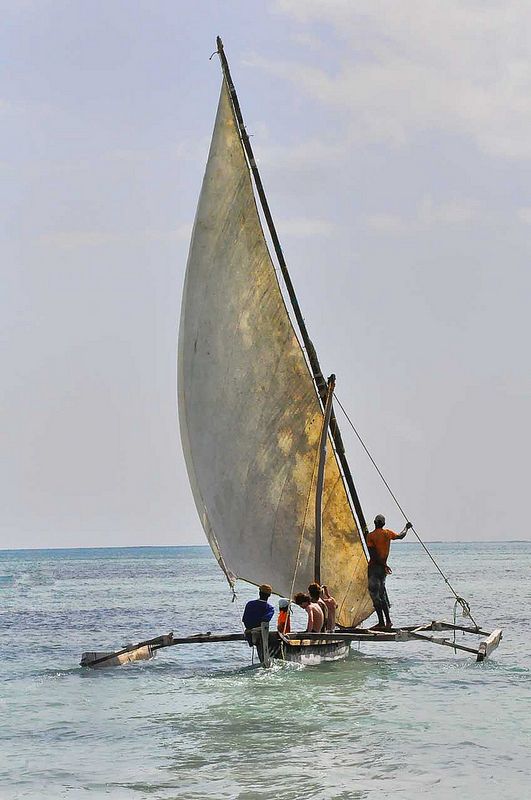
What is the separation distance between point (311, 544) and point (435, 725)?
5482 millimetres

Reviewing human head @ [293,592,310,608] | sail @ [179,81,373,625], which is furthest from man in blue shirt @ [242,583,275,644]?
sail @ [179,81,373,625]

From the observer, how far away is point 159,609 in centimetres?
4262

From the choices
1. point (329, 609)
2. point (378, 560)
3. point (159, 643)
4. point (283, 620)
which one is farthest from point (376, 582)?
point (159, 643)

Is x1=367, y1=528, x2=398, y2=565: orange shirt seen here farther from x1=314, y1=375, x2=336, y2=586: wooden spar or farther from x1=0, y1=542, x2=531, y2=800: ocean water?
x1=0, y1=542, x2=531, y2=800: ocean water

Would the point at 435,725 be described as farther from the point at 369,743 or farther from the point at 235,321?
the point at 235,321

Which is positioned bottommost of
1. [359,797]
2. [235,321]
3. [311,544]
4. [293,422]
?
[359,797]

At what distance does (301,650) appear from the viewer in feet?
58.5

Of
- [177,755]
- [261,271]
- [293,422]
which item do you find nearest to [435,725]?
[177,755]

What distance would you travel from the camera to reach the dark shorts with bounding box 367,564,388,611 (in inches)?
791

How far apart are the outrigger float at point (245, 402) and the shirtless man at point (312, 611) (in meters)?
0.34

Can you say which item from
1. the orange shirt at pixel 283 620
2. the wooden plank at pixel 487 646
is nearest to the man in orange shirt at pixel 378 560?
the wooden plank at pixel 487 646

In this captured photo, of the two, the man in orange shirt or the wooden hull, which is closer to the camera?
the wooden hull

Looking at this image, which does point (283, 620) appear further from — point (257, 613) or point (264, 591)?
point (257, 613)

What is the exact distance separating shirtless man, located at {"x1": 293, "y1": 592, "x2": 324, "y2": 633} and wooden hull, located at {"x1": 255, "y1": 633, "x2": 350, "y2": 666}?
0.90 ft
